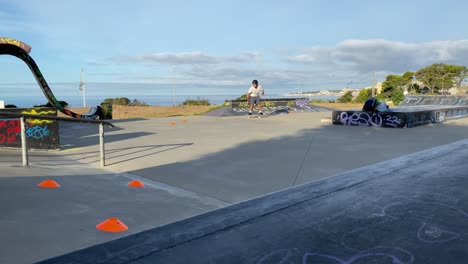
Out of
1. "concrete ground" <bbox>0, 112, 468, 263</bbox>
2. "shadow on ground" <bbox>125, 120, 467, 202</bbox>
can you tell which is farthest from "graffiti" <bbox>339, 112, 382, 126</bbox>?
"shadow on ground" <bbox>125, 120, 467, 202</bbox>

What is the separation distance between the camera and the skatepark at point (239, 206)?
3018 mm

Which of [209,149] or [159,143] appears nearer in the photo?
[209,149]

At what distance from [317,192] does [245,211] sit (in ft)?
4.08

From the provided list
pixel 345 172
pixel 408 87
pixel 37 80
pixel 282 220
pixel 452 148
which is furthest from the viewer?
pixel 408 87

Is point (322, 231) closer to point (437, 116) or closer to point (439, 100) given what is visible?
point (437, 116)

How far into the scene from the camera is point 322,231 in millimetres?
3496

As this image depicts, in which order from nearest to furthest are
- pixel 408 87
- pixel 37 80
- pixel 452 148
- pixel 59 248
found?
pixel 59 248 < pixel 452 148 < pixel 37 80 < pixel 408 87

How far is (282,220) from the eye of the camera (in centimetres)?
381

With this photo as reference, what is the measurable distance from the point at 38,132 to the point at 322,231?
7.14m

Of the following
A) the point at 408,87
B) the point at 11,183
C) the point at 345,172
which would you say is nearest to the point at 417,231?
the point at 345,172

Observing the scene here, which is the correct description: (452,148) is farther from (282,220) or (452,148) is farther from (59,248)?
(59,248)

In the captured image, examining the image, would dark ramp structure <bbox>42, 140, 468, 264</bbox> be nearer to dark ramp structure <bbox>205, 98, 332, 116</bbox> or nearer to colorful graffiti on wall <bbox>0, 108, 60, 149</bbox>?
colorful graffiti on wall <bbox>0, 108, 60, 149</bbox>

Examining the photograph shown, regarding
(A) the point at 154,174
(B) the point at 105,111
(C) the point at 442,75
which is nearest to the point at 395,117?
(A) the point at 154,174

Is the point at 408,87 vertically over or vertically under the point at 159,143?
over
